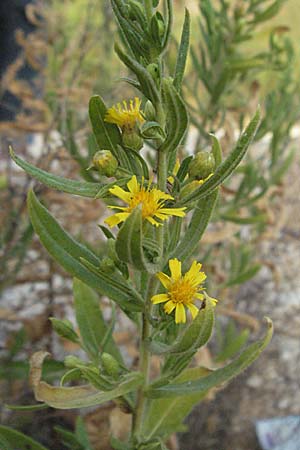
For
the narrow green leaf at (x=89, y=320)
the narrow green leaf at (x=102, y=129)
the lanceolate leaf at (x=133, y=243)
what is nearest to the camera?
the lanceolate leaf at (x=133, y=243)

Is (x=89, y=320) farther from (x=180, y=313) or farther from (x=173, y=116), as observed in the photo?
(x=173, y=116)

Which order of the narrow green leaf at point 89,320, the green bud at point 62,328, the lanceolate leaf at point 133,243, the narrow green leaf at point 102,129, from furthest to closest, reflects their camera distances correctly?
the narrow green leaf at point 89,320 < the green bud at point 62,328 < the narrow green leaf at point 102,129 < the lanceolate leaf at point 133,243

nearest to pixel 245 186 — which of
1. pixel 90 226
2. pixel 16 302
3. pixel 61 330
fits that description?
pixel 61 330

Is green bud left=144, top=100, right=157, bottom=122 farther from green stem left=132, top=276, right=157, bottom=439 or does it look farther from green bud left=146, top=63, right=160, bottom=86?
green stem left=132, top=276, right=157, bottom=439

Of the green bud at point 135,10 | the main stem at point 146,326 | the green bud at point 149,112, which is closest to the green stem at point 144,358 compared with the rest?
the main stem at point 146,326

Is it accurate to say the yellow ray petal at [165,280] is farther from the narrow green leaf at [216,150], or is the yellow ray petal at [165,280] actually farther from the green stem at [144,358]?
the narrow green leaf at [216,150]

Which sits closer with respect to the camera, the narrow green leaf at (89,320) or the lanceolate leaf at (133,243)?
Result: the lanceolate leaf at (133,243)
